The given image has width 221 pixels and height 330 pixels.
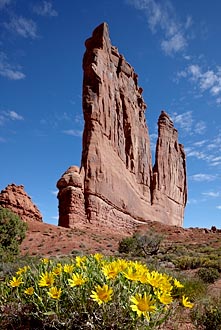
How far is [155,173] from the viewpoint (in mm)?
56375

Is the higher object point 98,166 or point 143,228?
point 98,166

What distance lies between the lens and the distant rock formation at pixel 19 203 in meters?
30.5

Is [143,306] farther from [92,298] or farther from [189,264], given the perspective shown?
[189,264]

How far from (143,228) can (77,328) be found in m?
39.7

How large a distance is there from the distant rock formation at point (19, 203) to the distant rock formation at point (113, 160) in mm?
2692

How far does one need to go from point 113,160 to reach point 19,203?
45.3 feet

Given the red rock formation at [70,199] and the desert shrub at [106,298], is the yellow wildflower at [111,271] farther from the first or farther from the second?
the red rock formation at [70,199]

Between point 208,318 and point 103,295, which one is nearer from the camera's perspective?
point 103,295

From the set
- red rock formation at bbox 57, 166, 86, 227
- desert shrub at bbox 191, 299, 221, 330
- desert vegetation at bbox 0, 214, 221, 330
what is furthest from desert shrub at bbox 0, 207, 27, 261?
desert vegetation at bbox 0, 214, 221, 330

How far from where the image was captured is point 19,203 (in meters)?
31.0

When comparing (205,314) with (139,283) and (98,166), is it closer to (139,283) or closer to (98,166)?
(139,283)

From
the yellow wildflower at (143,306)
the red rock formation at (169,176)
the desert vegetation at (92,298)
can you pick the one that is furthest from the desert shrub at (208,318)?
the red rock formation at (169,176)

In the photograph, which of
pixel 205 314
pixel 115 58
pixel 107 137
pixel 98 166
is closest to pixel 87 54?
pixel 115 58

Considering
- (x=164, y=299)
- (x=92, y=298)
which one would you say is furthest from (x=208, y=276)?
(x=164, y=299)
